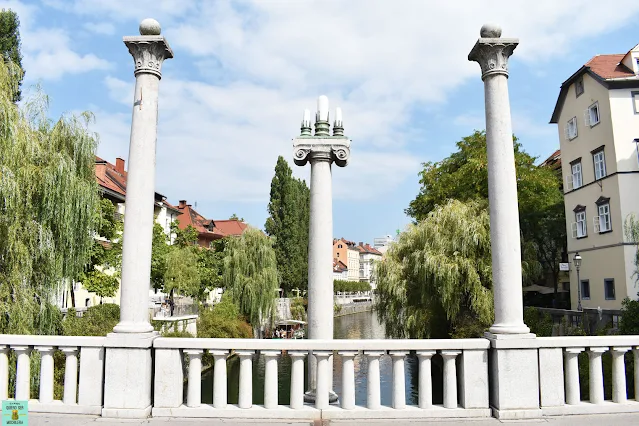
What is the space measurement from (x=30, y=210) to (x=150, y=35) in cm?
610

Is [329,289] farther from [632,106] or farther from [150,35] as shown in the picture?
[632,106]

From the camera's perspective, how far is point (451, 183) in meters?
29.6

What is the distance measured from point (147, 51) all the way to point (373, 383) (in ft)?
18.2

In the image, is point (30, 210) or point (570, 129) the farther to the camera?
point (570, 129)

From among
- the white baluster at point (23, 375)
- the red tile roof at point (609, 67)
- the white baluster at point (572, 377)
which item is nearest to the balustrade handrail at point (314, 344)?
the white baluster at point (572, 377)

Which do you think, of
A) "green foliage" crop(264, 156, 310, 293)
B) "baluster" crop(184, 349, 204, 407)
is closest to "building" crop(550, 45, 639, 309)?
"baluster" crop(184, 349, 204, 407)

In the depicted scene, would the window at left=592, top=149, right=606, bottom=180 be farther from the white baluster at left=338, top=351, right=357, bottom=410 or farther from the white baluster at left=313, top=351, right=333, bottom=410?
the white baluster at left=313, top=351, right=333, bottom=410

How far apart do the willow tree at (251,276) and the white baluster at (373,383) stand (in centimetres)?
2666

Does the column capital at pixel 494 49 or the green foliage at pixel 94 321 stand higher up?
the column capital at pixel 494 49

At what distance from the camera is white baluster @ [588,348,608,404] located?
21.1 ft

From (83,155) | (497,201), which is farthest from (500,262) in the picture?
(83,155)

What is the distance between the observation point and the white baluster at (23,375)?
251 inches

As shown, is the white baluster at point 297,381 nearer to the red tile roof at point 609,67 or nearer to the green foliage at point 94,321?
the green foliage at point 94,321

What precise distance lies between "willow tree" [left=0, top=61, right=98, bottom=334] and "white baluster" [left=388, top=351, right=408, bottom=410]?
7.96m
